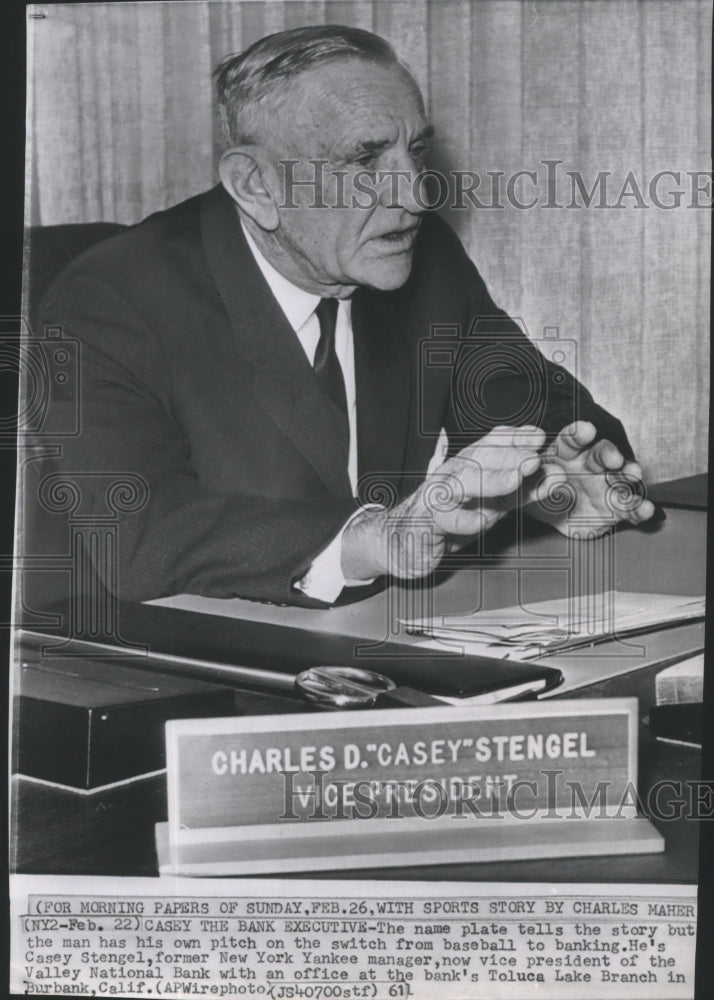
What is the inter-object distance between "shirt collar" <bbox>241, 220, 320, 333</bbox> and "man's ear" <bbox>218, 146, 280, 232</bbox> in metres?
0.03

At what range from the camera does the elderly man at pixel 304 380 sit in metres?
1.30

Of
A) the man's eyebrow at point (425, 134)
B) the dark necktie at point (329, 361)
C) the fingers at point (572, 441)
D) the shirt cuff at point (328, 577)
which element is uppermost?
the man's eyebrow at point (425, 134)

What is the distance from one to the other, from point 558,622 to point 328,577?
0.94 feet

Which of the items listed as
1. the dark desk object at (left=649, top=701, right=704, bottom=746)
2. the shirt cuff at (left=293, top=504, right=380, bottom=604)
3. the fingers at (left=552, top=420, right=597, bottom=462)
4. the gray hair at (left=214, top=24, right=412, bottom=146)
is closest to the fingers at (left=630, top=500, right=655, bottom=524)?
the fingers at (left=552, top=420, right=597, bottom=462)

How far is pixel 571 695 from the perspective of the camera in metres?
1.27

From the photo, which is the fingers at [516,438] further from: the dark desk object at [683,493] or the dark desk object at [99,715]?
the dark desk object at [99,715]

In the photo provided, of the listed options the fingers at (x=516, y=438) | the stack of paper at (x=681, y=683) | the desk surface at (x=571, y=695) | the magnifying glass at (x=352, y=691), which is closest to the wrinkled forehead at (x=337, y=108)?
the fingers at (x=516, y=438)

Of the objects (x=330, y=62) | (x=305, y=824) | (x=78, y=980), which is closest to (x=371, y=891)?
(x=305, y=824)

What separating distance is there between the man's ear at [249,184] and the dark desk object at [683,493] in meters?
0.57

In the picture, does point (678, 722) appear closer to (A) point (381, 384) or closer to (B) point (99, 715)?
(A) point (381, 384)

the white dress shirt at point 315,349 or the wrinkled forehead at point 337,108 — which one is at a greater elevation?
the wrinkled forehead at point 337,108

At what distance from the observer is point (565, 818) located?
1295mm

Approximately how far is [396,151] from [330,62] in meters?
0.13

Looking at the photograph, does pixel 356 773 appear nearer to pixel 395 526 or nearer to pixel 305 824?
pixel 305 824
